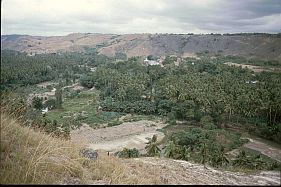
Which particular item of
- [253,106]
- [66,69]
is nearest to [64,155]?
[253,106]

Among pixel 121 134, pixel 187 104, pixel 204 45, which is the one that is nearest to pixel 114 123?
pixel 121 134

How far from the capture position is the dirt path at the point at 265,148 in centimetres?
3878

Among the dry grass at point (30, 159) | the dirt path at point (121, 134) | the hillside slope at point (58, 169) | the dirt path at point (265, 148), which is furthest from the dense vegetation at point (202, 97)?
the dry grass at point (30, 159)

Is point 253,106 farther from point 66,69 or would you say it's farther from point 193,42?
point 193,42

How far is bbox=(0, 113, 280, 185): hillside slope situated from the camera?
3990 mm

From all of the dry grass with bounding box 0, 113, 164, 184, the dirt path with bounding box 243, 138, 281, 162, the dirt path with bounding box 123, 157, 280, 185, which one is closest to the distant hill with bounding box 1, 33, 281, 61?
the dirt path with bounding box 243, 138, 281, 162

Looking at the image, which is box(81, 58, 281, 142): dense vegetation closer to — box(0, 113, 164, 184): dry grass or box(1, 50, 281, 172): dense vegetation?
box(1, 50, 281, 172): dense vegetation

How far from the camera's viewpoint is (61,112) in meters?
62.3

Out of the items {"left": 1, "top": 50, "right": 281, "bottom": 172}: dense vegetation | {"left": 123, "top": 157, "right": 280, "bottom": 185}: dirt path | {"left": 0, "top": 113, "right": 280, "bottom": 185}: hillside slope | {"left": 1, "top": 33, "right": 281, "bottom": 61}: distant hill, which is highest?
{"left": 1, "top": 33, "right": 281, "bottom": 61}: distant hill

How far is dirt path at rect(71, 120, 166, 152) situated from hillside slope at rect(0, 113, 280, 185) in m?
33.7

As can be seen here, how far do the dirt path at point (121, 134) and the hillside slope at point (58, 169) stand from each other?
3368 centimetres

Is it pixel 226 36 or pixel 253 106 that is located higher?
pixel 226 36

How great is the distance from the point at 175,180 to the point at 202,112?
50.8m

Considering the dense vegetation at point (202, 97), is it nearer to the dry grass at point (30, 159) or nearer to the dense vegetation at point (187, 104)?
the dense vegetation at point (187, 104)
